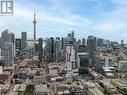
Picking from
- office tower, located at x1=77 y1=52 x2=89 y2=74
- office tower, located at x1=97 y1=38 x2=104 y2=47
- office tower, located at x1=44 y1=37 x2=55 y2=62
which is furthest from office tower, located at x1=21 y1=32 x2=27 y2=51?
office tower, located at x1=77 y1=52 x2=89 y2=74

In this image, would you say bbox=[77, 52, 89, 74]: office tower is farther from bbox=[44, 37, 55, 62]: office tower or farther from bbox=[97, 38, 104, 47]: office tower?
bbox=[97, 38, 104, 47]: office tower

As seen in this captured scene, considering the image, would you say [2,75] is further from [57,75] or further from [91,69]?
[91,69]

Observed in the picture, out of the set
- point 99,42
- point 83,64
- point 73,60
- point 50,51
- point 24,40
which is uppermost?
point 24,40

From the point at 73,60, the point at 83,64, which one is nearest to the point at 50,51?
the point at 73,60

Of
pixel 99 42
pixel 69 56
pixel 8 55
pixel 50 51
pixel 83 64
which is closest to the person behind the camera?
pixel 83 64

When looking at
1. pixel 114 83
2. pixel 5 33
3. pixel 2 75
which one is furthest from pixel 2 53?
pixel 114 83

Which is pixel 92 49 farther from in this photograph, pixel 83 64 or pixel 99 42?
pixel 99 42

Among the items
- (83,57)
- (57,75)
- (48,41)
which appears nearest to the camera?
(57,75)

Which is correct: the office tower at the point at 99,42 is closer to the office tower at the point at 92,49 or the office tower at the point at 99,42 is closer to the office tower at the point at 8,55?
the office tower at the point at 92,49

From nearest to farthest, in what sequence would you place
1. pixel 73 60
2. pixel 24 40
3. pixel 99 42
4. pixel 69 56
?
pixel 73 60 < pixel 69 56 < pixel 24 40 < pixel 99 42

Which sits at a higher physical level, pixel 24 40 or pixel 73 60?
pixel 24 40

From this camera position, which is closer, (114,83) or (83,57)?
(114,83)
